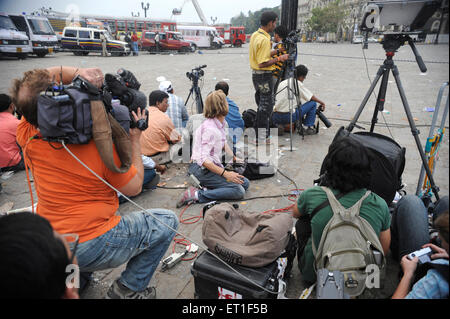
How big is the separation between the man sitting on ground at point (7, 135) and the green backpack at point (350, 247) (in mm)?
4329

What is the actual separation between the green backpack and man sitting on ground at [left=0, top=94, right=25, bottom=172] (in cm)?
433

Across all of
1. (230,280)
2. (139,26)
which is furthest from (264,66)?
(139,26)

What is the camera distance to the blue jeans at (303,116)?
5664 millimetres

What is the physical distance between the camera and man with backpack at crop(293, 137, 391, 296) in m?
1.83

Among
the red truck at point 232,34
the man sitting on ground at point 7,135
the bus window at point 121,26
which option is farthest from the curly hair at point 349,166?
the red truck at point 232,34

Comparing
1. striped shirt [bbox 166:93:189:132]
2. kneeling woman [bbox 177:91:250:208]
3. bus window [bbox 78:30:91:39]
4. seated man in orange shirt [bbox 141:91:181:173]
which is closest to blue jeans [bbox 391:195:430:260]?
kneeling woman [bbox 177:91:250:208]

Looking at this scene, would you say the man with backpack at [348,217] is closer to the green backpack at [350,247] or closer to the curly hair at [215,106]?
the green backpack at [350,247]

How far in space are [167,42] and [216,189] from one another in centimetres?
2569

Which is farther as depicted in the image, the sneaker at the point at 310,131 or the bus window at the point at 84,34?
the bus window at the point at 84,34

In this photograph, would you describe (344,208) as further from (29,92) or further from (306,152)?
(306,152)

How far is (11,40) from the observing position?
16.5 meters

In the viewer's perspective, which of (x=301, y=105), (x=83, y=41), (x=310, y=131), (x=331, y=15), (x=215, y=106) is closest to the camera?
(x=215, y=106)
